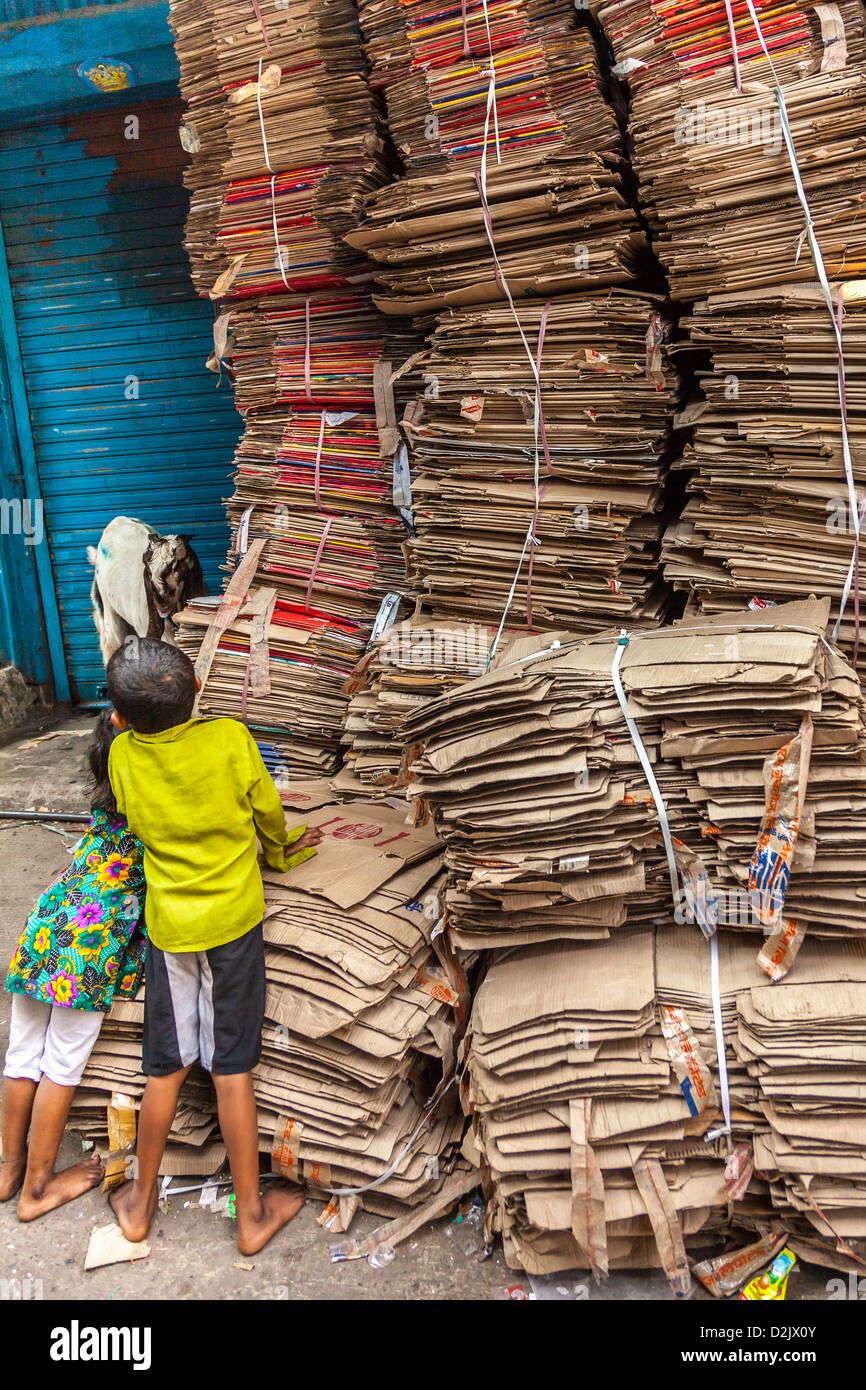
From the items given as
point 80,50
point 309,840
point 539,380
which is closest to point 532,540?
point 539,380

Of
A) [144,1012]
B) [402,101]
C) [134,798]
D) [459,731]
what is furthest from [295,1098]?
[402,101]

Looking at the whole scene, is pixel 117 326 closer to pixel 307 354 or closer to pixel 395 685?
pixel 307 354

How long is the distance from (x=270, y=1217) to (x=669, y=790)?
168cm

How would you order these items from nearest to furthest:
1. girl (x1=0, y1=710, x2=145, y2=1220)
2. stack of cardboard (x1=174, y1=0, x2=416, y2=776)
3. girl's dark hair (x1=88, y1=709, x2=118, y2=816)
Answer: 1. girl (x1=0, y1=710, x2=145, y2=1220)
2. girl's dark hair (x1=88, y1=709, x2=118, y2=816)
3. stack of cardboard (x1=174, y1=0, x2=416, y2=776)

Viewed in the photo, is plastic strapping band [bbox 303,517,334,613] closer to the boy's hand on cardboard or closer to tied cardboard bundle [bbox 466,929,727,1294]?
the boy's hand on cardboard

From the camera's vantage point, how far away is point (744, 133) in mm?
2896

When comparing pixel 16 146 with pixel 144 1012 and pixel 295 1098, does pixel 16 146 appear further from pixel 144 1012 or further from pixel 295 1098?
pixel 295 1098

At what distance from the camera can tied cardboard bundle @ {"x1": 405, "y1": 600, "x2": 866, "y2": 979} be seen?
240 cm

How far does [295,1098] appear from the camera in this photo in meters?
2.83

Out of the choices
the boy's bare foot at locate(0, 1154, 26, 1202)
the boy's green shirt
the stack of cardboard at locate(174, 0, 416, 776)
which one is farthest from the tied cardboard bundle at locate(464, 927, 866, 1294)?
the stack of cardboard at locate(174, 0, 416, 776)

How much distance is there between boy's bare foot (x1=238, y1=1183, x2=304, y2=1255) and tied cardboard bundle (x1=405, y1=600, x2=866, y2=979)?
1.04 m

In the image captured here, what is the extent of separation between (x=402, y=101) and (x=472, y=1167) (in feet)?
11.8

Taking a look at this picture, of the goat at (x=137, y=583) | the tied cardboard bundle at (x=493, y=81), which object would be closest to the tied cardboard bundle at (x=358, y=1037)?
the goat at (x=137, y=583)

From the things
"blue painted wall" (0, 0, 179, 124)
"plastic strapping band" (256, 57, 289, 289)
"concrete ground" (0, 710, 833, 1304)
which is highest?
"blue painted wall" (0, 0, 179, 124)
